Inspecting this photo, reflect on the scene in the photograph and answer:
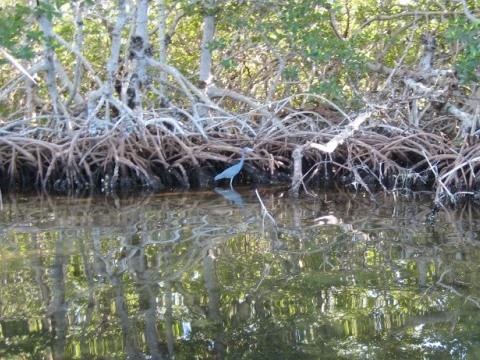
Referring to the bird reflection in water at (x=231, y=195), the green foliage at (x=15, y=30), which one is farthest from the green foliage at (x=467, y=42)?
the green foliage at (x=15, y=30)

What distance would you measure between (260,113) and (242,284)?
3674 mm

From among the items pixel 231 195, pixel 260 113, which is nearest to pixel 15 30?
pixel 231 195

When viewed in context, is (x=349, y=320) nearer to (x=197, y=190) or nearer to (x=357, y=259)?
(x=357, y=259)

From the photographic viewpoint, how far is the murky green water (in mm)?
2846

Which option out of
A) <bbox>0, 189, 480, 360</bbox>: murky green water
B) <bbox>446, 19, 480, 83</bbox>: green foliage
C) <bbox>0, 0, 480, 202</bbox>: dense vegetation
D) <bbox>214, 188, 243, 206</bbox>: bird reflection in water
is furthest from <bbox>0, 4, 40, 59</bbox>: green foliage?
<bbox>446, 19, 480, 83</bbox>: green foliage

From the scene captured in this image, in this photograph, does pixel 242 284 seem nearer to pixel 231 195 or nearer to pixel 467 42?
pixel 231 195

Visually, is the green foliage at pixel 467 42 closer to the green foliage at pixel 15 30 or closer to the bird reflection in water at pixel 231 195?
the bird reflection in water at pixel 231 195

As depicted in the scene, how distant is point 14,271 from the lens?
12.5 feet

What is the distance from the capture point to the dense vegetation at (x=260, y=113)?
630 cm

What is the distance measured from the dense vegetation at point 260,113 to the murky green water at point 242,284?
1.21 metres

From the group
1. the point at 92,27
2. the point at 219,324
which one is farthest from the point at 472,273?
the point at 92,27

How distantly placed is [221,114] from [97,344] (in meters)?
4.50

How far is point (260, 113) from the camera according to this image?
23.2 feet

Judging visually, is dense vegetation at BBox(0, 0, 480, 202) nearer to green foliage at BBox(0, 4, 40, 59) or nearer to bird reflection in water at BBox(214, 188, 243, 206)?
green foliage at BBox(0, 4, 40, 59)
